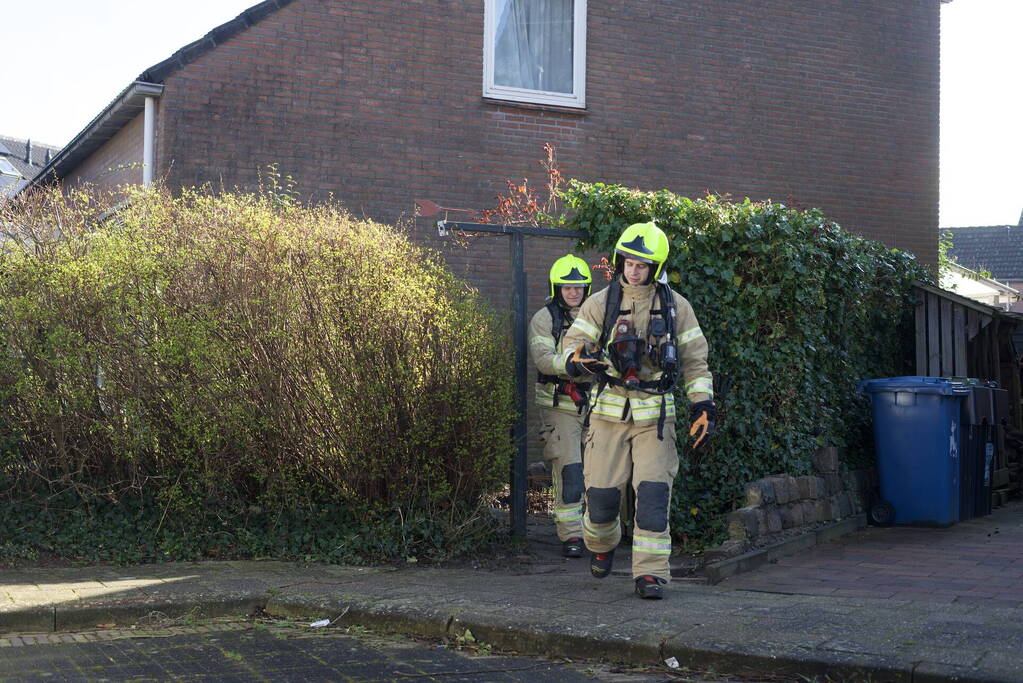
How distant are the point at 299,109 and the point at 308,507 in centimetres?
509

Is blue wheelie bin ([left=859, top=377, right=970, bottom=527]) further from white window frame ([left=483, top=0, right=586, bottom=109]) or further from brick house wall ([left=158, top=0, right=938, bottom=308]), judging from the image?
white window frame ([left=483, top=0, right=586, bottom=109])

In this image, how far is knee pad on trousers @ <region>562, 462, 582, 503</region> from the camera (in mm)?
7727

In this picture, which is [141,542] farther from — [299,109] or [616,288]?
[299,109]

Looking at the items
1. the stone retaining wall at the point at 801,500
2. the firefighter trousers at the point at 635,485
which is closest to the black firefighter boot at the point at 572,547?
the stone retaining wall at the point at 801,500

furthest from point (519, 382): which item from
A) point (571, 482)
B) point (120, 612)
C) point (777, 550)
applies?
point (120, 612)

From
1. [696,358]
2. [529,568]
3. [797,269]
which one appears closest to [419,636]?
[529,568]

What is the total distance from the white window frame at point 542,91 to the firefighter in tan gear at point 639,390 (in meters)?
6.07

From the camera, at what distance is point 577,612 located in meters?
5.76

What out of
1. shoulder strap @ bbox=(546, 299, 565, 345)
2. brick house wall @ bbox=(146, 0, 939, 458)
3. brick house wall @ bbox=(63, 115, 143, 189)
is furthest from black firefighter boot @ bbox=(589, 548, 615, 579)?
brick house wall @ bbox=(63, 115, 143, 189)

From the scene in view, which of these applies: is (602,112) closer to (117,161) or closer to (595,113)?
(595,113)

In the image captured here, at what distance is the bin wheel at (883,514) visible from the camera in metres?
9.36

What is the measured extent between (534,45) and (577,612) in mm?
8254

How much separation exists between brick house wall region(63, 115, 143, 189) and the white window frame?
12.0ft

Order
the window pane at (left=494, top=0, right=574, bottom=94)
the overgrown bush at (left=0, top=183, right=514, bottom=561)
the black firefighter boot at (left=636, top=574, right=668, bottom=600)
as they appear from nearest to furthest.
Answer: the black firefighter boot at (left=636, top=574, right=668, bottom=600), the overgrown bush at (left=0, top=183, right=514, bottom=561), the window pane at (left=494, top=0, right=574, bottom=94)
